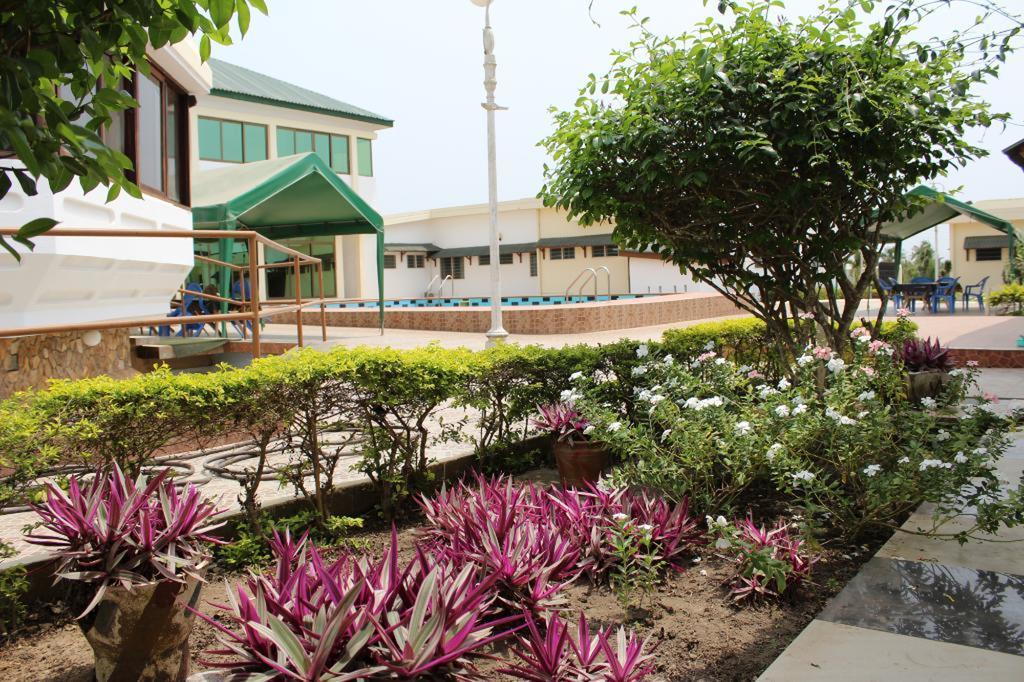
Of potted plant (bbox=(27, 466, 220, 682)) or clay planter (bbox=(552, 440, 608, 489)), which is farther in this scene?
clay planter (bbox=(552, 440, 608, 489))

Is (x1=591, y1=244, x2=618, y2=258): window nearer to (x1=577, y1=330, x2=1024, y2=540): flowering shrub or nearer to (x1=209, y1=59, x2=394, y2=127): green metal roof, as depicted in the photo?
(x1=209, y1=59, x2=394, y2=127): green metal roof

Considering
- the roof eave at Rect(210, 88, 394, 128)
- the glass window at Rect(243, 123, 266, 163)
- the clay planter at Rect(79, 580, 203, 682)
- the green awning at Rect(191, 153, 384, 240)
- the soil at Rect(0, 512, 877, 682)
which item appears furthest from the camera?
the glass window at Rect(243, 123, 266, 163)

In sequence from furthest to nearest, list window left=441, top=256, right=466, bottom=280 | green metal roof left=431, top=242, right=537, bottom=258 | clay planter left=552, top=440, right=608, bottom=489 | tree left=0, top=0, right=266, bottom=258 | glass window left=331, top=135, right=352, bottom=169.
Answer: window left=441, top=256, right=466, bottom=280, green metal roof left=431, top=242, right=537, bottom=258, glass window left=331, top=135, right=352, bottom=169, clay planter left=552, top=440, right=608, bottom=489, tree left=0, top=0, right=266, bottom=258

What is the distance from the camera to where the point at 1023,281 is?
2580 centimetres

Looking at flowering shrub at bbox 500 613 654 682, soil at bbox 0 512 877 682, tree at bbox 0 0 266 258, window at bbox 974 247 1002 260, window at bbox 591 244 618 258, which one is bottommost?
soil at bbox 0 512 877 682

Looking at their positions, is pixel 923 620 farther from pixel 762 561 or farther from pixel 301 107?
pixel 301 107

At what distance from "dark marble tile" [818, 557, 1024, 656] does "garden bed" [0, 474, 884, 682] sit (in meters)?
0.17

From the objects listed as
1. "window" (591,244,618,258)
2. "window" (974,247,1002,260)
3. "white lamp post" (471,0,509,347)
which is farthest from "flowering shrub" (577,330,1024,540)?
"window" (974,247,1002,260)

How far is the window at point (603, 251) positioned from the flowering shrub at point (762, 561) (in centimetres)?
3335

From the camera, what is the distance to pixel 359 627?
2670mm

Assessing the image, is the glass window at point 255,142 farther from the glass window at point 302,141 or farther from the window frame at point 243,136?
the glass window at point 302,141

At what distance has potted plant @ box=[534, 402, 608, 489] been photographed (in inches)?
209

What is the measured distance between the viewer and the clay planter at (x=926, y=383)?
7.98m

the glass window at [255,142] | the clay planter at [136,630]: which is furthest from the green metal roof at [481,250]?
the clay planter at [136,630]
